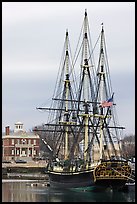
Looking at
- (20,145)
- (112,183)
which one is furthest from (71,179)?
(20,145)

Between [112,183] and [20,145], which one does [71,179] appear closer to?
[112,183]

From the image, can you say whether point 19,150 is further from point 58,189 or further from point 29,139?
point 58,189

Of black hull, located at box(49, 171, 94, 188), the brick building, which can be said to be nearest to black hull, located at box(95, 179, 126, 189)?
black hull, located at box(49, 171, 94, 188)

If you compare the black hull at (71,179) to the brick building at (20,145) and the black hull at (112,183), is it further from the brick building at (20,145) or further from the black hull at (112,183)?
the brick building at (20,145)

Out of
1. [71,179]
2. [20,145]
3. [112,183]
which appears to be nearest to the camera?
[112,183]

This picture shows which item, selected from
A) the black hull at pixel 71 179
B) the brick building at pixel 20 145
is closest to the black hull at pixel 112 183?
the black hull at pixel 71 179

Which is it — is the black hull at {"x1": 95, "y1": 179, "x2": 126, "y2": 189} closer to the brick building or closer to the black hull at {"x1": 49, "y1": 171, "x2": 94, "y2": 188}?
the black hull at {"x1": 49, "y1": 171, "x2": 94, "y2": 188}

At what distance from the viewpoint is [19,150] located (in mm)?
134625

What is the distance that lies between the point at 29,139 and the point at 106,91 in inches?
2897

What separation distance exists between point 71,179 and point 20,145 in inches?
2945

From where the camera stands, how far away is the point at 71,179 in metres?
61.7

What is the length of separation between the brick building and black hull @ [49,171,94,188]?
64.6m

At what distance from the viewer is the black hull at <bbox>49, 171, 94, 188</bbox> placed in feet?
188

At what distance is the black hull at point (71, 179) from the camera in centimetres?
5731
